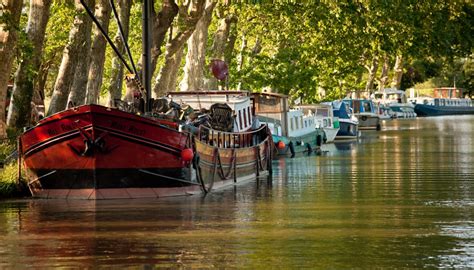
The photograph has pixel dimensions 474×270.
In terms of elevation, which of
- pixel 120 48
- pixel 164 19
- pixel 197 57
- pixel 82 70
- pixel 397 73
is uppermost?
pixel 397 73

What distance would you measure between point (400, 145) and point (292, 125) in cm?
784

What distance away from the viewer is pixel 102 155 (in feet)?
86.9

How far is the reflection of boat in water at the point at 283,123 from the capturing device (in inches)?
1874

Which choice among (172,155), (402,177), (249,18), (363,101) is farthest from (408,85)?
(172,155)

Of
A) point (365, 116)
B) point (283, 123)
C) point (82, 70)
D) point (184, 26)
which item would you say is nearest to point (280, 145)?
point (283, 123)

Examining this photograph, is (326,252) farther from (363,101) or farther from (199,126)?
(363,101)

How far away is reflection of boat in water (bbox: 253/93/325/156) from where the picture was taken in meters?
47.6

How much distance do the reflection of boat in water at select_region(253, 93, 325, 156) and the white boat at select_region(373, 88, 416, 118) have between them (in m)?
57.7

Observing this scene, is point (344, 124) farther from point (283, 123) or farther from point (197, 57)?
point (283, 123)

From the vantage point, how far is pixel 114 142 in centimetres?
2636

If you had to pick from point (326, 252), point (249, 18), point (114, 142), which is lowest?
point (326, 252)

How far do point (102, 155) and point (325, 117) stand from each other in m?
37.2

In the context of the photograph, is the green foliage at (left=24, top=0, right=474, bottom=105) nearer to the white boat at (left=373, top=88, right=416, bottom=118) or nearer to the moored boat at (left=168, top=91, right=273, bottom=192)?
the moored boat at (left=168, top=91, right=273, bottom=192)

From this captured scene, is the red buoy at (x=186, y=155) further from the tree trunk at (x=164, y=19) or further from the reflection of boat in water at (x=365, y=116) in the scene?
the reflection of boat in water at (x=365, y=116)
